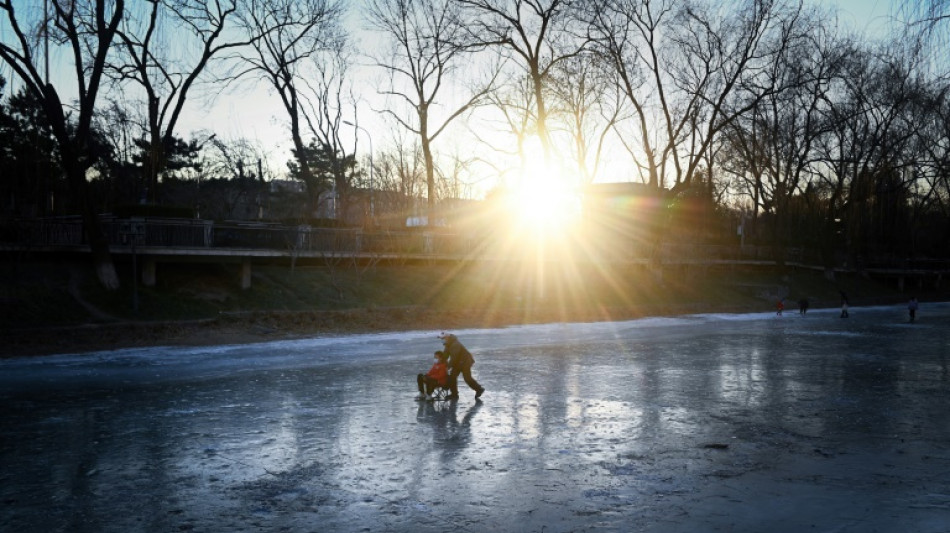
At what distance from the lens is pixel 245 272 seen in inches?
1189

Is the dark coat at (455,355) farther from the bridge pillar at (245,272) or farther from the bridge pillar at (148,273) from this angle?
the bridge pillar at (245,272)

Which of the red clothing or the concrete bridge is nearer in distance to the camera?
the red clothing

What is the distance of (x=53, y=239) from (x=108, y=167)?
2596cm

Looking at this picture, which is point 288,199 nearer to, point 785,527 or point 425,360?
point 425,360

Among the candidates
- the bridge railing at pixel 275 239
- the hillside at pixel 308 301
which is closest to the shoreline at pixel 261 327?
the hillside at pixel 308 301

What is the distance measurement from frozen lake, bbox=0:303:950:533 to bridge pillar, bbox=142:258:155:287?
6692mm

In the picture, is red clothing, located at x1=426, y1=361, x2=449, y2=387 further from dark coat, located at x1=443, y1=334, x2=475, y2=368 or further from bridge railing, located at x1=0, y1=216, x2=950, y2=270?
bridge railing, located at x1=0, y1=216, x2=950, y2=270

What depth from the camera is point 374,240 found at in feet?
122

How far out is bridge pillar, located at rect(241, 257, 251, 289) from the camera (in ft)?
98.7

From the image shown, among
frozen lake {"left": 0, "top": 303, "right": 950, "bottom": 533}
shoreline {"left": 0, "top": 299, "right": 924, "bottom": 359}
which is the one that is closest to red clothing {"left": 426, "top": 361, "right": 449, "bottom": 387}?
frozen lake {"left": 0, "top": 303, "right": 950, "bottom": 533}

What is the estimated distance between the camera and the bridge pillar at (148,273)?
27875mm

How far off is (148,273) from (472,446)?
20.5 metres

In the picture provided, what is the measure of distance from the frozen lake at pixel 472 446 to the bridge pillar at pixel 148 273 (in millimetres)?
6692

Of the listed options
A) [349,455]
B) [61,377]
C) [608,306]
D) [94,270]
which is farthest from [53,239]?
[608,306]
